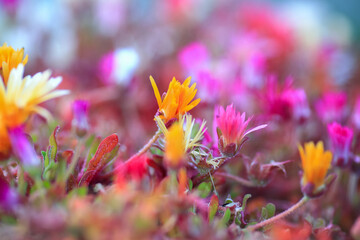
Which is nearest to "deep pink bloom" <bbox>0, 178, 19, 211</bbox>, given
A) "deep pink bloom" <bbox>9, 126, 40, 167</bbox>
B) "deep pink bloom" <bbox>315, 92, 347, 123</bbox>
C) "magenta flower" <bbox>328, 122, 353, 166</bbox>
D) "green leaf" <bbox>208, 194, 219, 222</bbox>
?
"deep pink bloom" <bbox>9, 126, 40, 167</bbox>

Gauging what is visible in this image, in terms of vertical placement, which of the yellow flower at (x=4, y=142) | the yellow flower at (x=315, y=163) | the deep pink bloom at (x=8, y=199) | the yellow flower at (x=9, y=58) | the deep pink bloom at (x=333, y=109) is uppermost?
the yellow flower at (x=9, y=58)

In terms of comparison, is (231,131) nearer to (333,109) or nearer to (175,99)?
(175,99)

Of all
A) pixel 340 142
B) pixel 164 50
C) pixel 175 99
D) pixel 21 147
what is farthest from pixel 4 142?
pixel 164 50

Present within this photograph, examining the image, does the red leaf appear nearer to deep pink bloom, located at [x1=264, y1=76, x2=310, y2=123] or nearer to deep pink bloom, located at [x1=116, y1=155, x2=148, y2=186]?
deep pink bloom, located at [x1=116, y1=155, x2=148, y2=186]

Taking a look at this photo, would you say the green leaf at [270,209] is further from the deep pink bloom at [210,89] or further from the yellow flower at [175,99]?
the deep pink bloom at [210,89]

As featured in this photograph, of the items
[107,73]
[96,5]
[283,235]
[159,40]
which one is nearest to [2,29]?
[96,5]

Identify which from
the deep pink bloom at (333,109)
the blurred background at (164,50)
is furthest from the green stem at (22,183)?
the deep pink bloom at (333,109)

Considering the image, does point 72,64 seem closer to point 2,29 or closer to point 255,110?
point 2,29
